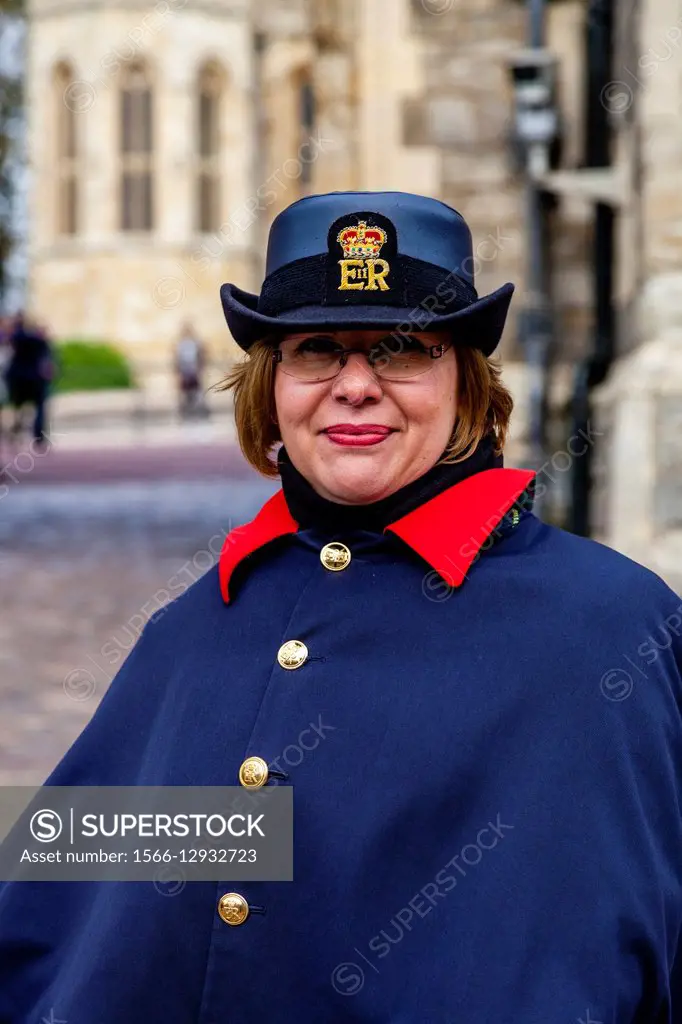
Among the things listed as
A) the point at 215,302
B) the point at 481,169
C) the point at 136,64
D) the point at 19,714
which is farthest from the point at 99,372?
the point at 19,714

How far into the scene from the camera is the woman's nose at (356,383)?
7.52ft

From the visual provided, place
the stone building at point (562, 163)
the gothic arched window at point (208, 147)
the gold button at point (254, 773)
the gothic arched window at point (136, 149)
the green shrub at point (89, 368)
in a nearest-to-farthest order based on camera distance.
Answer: the gold button at point (254, 773) < the stone building at point (562, 163) < the green shrub at point (89, 368) < the gothic arched window at point (136, 149) < the gothic arched window at point (208, 147)

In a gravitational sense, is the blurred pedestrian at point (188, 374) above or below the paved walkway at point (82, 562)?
above

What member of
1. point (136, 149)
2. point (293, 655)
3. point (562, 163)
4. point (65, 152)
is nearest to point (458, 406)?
point (293, 655)

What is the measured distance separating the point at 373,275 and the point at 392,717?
23.5 inches

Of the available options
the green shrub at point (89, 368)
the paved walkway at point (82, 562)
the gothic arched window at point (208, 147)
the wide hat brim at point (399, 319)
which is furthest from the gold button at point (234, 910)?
the gothic arched window at point (208, 147)

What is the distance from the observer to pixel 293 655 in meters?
2.30

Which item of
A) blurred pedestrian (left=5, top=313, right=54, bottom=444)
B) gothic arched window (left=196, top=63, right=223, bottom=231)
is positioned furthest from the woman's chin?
gothic arched window (left=196, top=63, right=223, bottom=231)

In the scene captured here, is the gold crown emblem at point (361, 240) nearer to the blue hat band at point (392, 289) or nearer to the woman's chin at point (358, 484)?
the blue hat band at point (392, 289)

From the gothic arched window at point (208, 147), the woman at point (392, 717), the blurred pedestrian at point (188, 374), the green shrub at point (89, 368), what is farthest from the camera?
the gothic arched window at point (208, 147)

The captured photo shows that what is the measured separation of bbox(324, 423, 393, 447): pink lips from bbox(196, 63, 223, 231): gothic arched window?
34.3 meters

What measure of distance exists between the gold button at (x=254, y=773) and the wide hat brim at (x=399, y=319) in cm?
59

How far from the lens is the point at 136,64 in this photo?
1388 inches

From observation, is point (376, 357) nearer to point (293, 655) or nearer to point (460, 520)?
point (460, 520)
